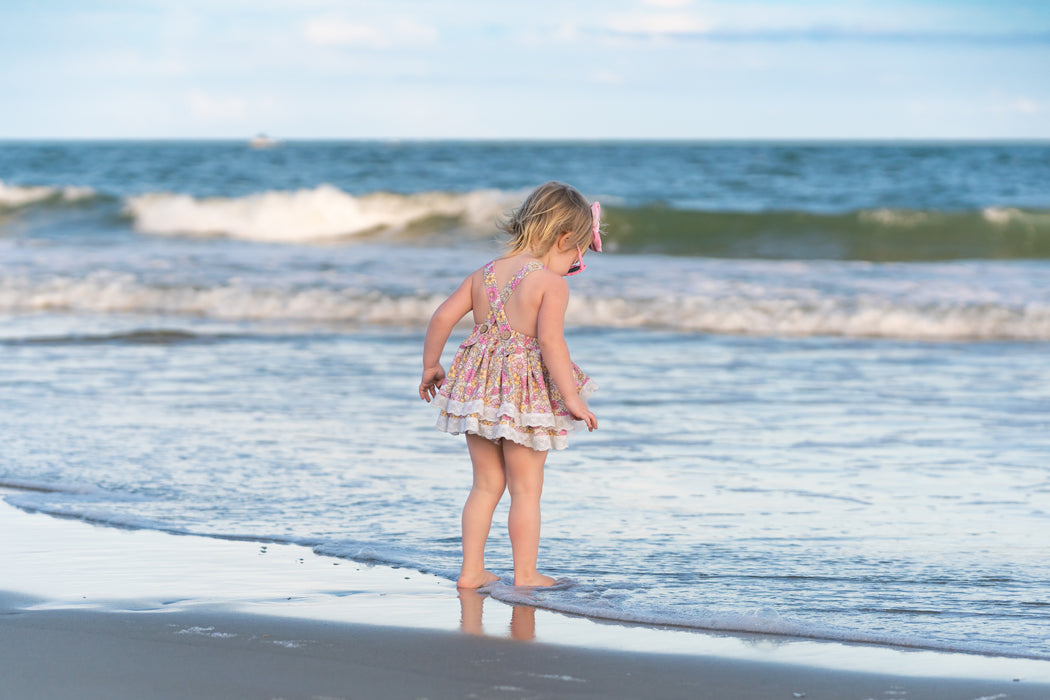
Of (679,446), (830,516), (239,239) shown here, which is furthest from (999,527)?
(239,239)

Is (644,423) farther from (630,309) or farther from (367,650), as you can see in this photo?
(630,309)

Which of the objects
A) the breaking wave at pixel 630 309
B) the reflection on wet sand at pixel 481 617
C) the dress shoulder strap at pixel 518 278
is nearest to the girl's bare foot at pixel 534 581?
the reflection on wet sand at pixel 481 617

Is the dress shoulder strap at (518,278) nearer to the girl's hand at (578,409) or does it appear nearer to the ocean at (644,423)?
the girl's hand at (578,409)

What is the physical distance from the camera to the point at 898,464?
5555 millimetres

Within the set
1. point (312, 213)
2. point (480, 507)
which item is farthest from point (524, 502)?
point (312, 213)

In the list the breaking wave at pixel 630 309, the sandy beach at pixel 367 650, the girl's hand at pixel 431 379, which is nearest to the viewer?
the sandy beach at pixel 367 650

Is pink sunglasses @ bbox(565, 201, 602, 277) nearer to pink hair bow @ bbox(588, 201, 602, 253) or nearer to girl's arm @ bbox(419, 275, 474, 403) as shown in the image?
pink hair bow @ bbox(588, 201, 602, 253)

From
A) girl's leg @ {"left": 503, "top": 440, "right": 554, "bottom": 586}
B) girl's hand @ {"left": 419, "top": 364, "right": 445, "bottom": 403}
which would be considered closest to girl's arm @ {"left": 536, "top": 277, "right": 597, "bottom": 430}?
girl's leg @ {"left": 503, "top": 440, "right": 554, "bottom": 586}

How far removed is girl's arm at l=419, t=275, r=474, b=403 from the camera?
3.94m

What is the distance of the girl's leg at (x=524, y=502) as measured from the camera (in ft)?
12.8

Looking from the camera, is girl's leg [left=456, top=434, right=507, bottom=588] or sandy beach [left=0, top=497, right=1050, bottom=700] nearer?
sandy beach [left=0, top=497, right=1050, bottom=700]

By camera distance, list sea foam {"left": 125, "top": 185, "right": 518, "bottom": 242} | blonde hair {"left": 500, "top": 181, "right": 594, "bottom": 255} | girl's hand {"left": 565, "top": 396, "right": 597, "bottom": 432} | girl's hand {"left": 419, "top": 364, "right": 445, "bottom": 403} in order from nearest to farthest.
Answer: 1. girl's hand {"left": 565, "top": 396, "right": 597, "bottom": 432}
2. blonde hair {"left": 500, "top": 181, "right": 594, "bottom": 255}
3. girl's hand {"left": 419, "top": 364, "right": 445, "bottom": 403}
4. sea foam {"left": 125, "top": 185, "right": 518, "bottom": 242}

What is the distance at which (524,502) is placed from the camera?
3955 mm

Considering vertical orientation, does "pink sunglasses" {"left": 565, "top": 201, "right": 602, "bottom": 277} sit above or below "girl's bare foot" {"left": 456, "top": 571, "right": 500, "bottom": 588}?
above
